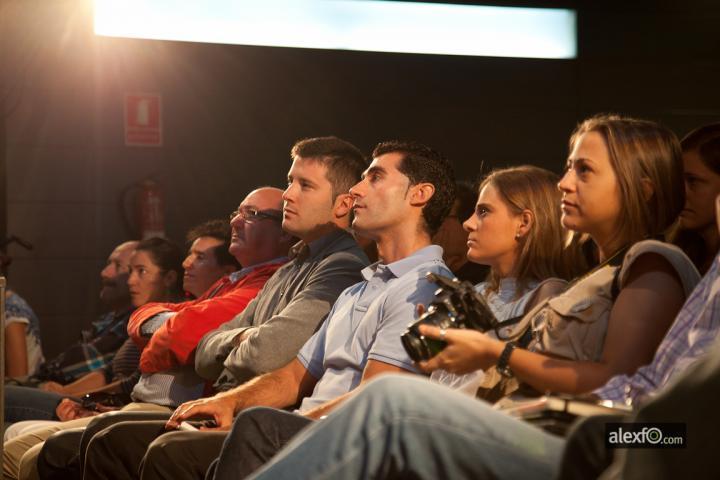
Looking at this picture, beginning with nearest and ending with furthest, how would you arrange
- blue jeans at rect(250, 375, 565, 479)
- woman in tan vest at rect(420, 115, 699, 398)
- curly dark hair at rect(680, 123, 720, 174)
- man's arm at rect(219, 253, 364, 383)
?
blue jeans at rect(250, 375, 565, 479) < woman in tan vest at rect(420, 115, 699, 398) < curly dark hair at rect(680, 123, 720, 174) < man's arm at rect(219, 253, 364, 383)

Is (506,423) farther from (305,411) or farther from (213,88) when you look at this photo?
(213,88)

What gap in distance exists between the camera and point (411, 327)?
1722 mm

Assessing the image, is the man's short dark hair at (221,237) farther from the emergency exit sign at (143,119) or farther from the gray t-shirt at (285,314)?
the emergency exit sign at (143,119)

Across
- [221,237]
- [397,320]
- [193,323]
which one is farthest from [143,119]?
[397,320]

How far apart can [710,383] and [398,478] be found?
0.40 meters

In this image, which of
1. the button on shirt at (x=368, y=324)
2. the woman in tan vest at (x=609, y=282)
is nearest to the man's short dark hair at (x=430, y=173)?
the button on shirt at (x=368, y=324)

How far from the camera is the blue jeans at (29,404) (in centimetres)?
387

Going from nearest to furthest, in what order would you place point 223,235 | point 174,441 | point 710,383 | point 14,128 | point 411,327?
1. point 710,383
2. point 411,327
3. point 174,441
4. point 223,235
5. point 14,128

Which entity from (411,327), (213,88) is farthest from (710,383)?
(213,88)

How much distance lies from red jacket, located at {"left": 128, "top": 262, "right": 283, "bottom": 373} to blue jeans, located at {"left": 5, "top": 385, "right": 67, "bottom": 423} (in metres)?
0.80

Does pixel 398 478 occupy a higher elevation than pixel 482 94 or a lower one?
lower

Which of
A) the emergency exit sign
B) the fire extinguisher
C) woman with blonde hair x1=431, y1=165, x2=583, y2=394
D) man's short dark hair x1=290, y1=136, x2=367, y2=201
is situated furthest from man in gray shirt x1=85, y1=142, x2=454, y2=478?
the emergency exit sign

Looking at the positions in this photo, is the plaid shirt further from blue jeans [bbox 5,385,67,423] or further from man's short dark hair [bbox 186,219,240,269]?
blue jeans [bbox 5,385,67,423]

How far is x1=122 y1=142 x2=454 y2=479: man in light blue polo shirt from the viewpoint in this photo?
229 cm
